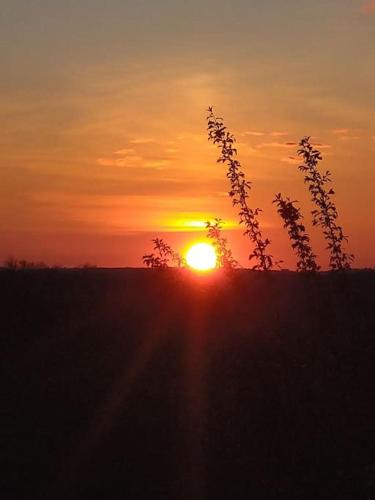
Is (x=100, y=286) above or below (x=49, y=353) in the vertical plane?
above

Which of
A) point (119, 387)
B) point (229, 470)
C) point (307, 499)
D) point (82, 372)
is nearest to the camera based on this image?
point (307, 499)

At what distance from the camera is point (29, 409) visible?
43.7 ft

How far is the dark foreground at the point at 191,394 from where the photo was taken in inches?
420

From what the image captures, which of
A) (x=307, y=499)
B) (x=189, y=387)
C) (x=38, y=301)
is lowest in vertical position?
(x=307, y=499)

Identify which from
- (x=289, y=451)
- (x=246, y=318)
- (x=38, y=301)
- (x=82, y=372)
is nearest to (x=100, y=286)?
(x=38, y=301)

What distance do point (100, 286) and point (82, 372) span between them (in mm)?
9399

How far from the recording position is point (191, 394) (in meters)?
13.7

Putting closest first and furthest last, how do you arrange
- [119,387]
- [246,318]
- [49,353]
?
[119,387] → [49,353] → [246,318]

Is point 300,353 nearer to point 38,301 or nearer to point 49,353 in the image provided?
point 49,353

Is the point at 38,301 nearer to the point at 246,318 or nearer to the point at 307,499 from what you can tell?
the point at 246,318

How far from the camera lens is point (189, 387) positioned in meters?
14.1

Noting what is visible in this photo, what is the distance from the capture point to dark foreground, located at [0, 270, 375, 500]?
10.7m

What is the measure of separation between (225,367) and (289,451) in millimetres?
3865

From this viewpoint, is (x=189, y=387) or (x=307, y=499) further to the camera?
(x=189, y=387)
